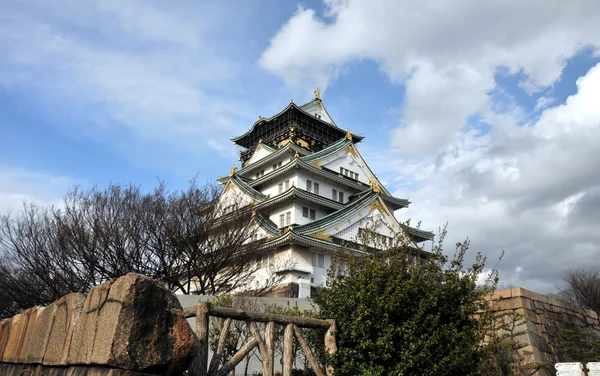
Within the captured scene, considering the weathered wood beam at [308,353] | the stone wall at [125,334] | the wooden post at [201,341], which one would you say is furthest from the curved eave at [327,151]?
the stone wall at [125,334]

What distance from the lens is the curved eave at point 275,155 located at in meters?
35.2

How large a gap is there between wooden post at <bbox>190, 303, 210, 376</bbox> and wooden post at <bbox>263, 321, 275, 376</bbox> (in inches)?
43.7

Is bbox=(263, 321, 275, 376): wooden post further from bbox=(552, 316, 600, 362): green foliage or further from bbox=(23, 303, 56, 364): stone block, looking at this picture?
bbox=(552, 316, 600, 362): green foliage

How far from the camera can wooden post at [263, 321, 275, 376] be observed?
7.00 m

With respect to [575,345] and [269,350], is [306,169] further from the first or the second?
[269,350]

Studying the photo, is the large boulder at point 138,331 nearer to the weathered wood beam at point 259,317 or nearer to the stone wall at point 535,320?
the weathered wood beam at point 259,317

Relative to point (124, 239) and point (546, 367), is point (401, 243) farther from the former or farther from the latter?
point (124, 239)

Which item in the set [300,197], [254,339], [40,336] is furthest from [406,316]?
[300,197]

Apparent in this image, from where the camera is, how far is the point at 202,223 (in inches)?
824

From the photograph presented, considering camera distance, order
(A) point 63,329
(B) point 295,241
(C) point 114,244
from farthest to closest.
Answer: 1. (B) point 295,241
2. (C) point 114,244
3. (A) point 63,329

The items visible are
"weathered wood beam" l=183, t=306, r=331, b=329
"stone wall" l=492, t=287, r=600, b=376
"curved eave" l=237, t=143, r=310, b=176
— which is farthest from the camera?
"curved eave" l=237, t=143, r=310, b=176

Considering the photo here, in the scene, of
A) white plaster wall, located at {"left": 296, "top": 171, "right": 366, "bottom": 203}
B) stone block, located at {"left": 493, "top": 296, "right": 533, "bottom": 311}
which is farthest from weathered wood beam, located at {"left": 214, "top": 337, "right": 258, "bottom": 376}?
white plaster wall, located at {"left": 296, "top": 171, "right": 366, "bottom": 203}

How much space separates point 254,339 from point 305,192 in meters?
25.1

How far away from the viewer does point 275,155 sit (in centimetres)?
3619
